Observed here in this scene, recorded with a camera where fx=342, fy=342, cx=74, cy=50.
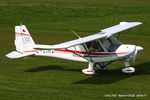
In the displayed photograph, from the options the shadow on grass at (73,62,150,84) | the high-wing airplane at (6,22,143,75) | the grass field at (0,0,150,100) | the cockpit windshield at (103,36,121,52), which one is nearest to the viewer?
the grass field at (0,0,150,100)

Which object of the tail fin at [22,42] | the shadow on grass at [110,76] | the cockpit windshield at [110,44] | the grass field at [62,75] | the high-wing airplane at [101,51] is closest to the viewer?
the grass field at [62,75]

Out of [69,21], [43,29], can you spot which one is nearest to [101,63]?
[43,29]

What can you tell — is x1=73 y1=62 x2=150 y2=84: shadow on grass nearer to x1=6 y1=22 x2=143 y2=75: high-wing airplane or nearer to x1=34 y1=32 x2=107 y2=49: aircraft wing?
x1=6 y1=22 x2=143 y2=75: high-wing airplane

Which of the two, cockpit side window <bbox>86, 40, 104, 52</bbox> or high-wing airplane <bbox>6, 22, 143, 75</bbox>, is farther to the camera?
cockpit side window <bbox>86, 40, 104, 52</bbox>

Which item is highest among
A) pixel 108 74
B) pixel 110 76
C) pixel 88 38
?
pixel 88 38

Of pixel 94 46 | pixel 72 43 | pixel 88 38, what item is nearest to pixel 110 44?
pixel 94 46

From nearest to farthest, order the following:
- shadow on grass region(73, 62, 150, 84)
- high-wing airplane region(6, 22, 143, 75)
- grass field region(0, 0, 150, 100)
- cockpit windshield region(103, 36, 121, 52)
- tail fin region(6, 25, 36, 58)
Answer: grass field region(0, 0, 150, 100) < shadow on grass region(73, 62, 150, 84) < high-wing airplane region(6, 22, 143, 75) < cockpit windshield region(103, 36, 121, 52) < tail fin region(6, 25, 36, 58)

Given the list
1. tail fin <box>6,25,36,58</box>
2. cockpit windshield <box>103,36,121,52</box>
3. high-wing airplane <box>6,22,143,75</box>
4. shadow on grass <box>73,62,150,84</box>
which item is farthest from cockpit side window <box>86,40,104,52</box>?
tail fin <box>6,25,36,58</box>

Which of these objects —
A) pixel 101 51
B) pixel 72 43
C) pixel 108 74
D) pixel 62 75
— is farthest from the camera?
pixel 108 74

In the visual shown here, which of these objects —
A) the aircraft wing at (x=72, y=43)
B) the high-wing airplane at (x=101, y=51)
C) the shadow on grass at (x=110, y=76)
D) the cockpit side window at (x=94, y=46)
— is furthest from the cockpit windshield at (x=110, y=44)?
the shadow on grass at (x=110, y=76)

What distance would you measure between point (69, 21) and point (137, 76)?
69.6ft

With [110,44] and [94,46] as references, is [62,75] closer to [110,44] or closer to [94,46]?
[94,46]

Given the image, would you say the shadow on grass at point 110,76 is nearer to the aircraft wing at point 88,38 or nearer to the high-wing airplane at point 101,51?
the high-wing airplane at point 101,51

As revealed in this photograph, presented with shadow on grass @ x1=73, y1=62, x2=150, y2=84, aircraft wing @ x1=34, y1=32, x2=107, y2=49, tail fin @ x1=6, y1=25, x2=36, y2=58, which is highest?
tail fin @ x1=6, y1=25, x2=36, y2=58
